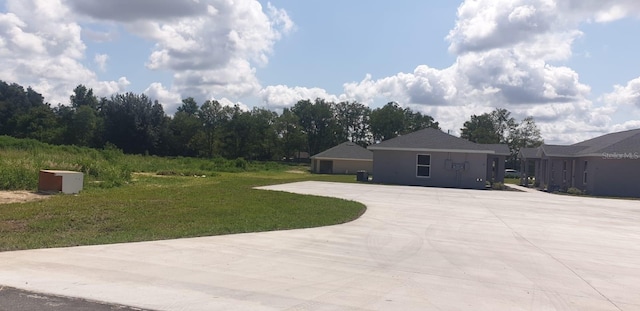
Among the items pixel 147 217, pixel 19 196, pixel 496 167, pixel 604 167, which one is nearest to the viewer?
pixel 147 217

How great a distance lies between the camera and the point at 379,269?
8.22 metres

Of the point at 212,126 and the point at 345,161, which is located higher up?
the point at 212,126

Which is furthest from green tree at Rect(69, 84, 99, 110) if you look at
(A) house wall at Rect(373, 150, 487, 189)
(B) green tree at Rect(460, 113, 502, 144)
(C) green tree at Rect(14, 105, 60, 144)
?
(A) house wall at Rect(373, 150, 487, 189)

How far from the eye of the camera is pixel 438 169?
3412cm

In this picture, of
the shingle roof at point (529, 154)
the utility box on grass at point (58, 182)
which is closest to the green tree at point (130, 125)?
the shingle roof at point (529, 154)

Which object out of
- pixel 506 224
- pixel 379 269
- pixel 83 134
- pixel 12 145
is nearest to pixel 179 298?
pixel 379 269

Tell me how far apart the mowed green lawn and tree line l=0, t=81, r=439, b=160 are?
193ft

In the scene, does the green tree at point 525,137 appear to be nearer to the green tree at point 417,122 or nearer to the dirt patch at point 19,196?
the green tree at point 417,122

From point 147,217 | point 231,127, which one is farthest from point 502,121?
point 147,217

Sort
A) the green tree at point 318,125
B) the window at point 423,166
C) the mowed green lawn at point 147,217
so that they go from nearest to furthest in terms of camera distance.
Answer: the mowed green lawn at point 147,217
the window at point 423,166
the green tree at point 318,125

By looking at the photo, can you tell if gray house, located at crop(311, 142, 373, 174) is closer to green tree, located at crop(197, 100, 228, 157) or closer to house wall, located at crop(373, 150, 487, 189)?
house wall, located at crop(373, 150, 487, 189)

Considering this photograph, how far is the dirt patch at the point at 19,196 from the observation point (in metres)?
15.9

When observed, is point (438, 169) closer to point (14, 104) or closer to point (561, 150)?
point (561, 150)

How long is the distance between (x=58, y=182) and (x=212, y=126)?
72813 millimetres
